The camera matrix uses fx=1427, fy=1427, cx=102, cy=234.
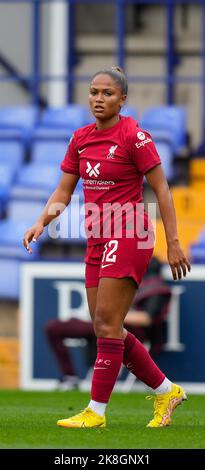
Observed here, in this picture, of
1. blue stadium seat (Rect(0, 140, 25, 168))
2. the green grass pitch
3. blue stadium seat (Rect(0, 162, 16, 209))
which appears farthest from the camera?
blue stadium seat (Rect(0, 140, 25, 168))

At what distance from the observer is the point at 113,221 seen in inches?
290

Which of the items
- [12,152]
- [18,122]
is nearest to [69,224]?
[12,152]

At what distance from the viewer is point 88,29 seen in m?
19.6

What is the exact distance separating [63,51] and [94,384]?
12071 mm

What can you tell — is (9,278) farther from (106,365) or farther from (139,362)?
(106,365)

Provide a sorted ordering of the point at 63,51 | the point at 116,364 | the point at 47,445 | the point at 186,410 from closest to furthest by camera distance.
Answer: the point at 47,445
the point at 116,364
the point at 186,410
the point at 63,51

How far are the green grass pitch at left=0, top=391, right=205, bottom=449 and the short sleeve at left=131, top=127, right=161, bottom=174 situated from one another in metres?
1.36

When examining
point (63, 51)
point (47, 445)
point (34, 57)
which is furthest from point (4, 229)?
point (47, 445)

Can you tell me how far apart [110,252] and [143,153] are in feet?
1.75

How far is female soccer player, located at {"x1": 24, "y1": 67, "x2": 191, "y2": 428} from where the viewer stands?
23.9 feet

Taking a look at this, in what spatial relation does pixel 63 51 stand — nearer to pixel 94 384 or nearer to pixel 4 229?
pixel 4 229

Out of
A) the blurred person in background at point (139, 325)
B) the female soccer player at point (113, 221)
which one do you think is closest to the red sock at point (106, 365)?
the female soccer player at point (113, 221)

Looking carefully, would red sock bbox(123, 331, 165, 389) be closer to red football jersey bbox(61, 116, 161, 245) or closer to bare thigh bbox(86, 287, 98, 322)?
bare thigh bbox(86, 287, 98, 322)

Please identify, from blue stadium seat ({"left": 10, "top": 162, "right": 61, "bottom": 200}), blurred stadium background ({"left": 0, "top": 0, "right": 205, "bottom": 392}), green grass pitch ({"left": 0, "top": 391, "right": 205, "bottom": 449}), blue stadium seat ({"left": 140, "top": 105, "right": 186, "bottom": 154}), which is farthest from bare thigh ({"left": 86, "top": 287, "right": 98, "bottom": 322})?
blue stadium seat ({"left": 140, "top": 105, "right": 186, "bottom": 154})
